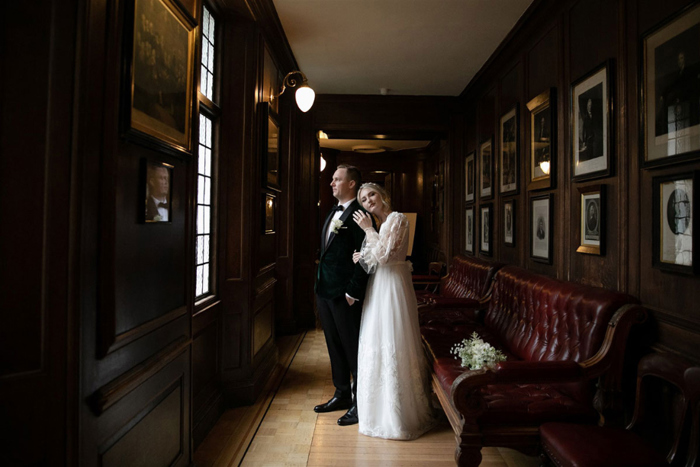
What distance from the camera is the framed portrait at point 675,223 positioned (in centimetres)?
198

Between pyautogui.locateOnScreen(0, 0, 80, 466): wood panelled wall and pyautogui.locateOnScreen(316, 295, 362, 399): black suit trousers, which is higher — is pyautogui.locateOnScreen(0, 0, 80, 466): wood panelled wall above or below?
above

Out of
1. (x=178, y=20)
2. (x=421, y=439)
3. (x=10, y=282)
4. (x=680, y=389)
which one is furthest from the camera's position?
(x=421, y=439)

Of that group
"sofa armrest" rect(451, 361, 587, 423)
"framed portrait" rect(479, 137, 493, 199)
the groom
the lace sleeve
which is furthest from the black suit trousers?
"framed portrait" rect(479, 137, 493, 199)

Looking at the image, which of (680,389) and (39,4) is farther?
(680,389)

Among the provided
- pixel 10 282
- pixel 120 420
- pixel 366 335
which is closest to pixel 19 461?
pixel 120 420

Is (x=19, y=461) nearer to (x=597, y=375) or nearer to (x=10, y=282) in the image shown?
→ (x=10, y=282)

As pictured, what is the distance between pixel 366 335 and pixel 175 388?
4.28ft

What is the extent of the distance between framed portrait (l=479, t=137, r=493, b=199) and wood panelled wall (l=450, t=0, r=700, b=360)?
1.32ft

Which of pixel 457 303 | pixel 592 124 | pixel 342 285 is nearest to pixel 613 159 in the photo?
pixel 592 124

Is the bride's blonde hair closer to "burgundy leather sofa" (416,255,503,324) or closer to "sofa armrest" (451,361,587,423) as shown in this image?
"sofa armrest" (451,361,587,423)

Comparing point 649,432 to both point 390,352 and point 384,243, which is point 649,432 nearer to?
point 390,352

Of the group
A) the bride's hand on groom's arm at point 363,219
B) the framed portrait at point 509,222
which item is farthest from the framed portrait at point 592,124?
the bride's hand on groom's arm at point 363,219

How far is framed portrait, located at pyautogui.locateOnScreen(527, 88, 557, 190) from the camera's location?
11.5ft

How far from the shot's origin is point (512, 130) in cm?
445
